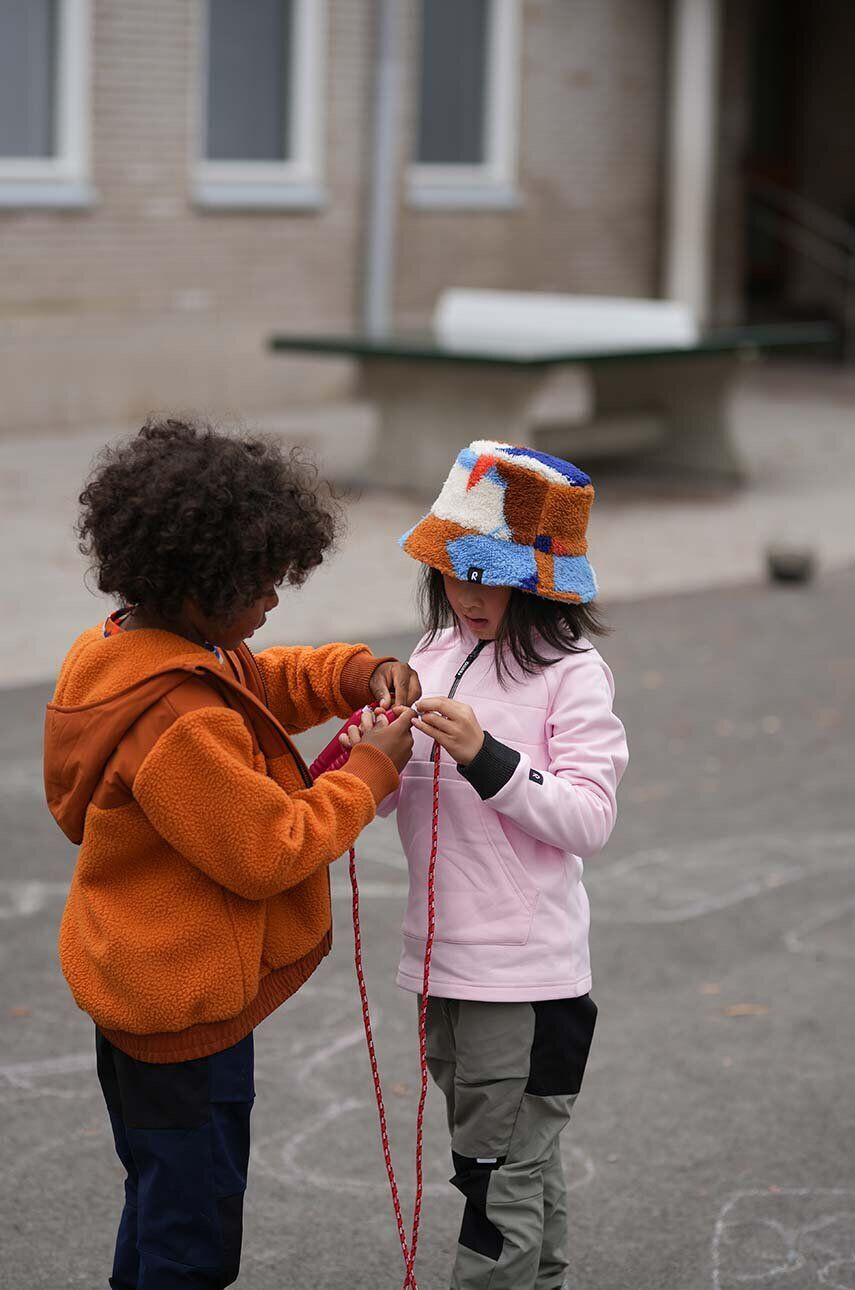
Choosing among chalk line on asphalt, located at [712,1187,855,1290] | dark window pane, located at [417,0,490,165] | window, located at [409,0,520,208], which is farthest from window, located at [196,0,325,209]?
chalk line on asphalt, located at [712,1187,855,1290]

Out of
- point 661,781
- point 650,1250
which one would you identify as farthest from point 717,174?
point 650,1250

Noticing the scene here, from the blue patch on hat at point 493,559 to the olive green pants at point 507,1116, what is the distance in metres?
0.56

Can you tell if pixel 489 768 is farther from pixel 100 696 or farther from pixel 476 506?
pixel 100 696

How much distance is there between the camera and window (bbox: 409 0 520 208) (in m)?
15.5

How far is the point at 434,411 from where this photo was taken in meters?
11.0

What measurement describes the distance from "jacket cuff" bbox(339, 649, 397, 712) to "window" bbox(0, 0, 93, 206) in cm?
1076

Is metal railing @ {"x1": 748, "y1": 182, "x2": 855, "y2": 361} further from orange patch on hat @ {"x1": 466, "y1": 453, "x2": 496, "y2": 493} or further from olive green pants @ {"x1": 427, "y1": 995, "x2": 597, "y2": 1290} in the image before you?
olive green pants @ {"x1": 427, "y1": 995, "x2": 597, "y2": 1290}

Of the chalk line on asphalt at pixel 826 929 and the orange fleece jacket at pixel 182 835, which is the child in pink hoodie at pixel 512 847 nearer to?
the orange fleece jacket at pixel 182 835

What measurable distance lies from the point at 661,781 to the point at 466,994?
137 inches

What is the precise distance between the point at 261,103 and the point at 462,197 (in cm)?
207

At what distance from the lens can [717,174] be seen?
18266 mm

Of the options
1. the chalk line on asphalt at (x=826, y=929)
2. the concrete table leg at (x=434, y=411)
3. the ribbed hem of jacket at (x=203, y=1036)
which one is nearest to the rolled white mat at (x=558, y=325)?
the concrete table leg at (x=434, y=411)

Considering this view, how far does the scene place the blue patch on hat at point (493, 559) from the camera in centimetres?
249

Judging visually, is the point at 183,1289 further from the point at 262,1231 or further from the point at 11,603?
the point at 11,603
